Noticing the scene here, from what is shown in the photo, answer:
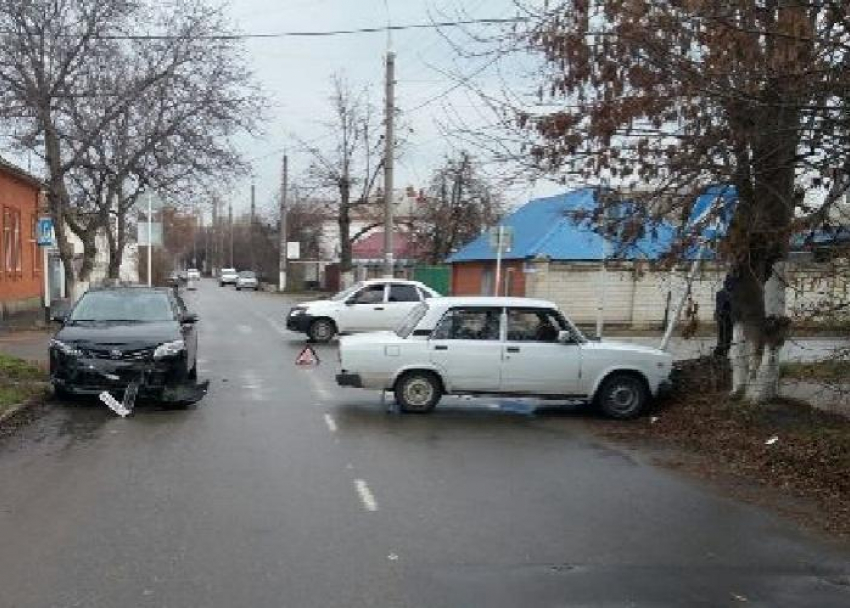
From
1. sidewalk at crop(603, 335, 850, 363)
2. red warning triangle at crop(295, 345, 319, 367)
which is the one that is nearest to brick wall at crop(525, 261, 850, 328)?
sidewalk at crop(603, 335, 850, 363)

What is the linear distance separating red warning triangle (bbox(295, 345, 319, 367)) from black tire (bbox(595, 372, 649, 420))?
7670mm

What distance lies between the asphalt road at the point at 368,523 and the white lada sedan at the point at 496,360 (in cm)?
80

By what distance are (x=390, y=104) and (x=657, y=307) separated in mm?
10558

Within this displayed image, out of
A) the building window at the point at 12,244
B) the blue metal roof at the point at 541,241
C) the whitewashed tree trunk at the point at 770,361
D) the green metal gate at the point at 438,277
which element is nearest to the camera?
the whitewashed tree trunk at the point at 770,361

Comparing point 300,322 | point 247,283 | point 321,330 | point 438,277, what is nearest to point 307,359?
point 321,330

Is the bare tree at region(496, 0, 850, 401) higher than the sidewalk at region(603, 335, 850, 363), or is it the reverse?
the bare tree at region(496, 0, 850, 401)

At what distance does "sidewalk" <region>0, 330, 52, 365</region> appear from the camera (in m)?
19.6

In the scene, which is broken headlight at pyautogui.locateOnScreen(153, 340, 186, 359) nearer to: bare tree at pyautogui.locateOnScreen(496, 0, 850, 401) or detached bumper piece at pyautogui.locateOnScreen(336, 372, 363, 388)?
detached bumper piece at pyautogui.locateOnScreen(336, 372, 363, 388)

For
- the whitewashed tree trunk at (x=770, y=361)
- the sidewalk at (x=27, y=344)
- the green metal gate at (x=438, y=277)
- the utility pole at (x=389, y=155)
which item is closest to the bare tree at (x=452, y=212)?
the green metal gate at (x=438, y=277)

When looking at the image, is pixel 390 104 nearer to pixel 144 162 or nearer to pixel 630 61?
pixel 144 162

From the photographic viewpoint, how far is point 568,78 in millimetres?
9586

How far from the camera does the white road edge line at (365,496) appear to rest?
8148 millimetres

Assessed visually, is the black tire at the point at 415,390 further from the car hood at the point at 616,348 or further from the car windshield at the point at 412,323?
the car hood at the point at 616,348

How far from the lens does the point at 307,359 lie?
20047 mm
